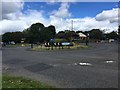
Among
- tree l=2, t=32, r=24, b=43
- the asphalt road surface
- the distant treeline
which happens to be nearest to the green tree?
the distant treeline

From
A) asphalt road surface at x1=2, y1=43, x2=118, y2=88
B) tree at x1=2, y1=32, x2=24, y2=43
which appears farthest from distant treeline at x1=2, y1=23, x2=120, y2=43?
asphalt road surface at x1=2, y1=43, x2=118, y2=88

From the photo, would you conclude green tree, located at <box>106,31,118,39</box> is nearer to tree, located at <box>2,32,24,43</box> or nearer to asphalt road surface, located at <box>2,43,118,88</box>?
tree, located at <box>2,32,24,43</box>

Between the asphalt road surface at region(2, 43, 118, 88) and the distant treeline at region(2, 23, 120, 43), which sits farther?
the distant treeline at region(2, 23, 120, 43)

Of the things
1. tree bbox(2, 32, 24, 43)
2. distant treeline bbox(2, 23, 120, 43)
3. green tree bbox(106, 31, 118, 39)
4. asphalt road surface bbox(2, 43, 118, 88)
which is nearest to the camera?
asphalt road surface bbox(2, 43, 118, 88)

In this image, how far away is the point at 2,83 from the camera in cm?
960

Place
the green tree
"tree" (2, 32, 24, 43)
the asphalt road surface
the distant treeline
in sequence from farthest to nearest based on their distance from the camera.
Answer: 1. the green tree
2. "tree" (2, 32, 24, 43)
3. the distant treeline
4. the asphalt road surface

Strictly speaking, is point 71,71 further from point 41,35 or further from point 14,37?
point 14,37

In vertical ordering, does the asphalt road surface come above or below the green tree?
below

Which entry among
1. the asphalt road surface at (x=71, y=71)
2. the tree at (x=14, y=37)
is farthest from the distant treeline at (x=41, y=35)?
the asphalt road surface at (x=71, y=71)

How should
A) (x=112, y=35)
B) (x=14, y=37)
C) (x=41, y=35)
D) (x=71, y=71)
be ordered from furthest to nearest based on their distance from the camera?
(x=112, y=35)
(x=14, y=37)
(x=41, y=35)
(x=71, y=71)

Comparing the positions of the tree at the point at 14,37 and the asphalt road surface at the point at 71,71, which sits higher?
the tree at the point at 14,37

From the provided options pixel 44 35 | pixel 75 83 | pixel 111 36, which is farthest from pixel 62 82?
pixel 111 36

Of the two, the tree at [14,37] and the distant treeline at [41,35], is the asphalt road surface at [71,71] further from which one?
the tree at [14,37]

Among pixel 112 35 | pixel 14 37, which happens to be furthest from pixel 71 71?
pixel 112 35
